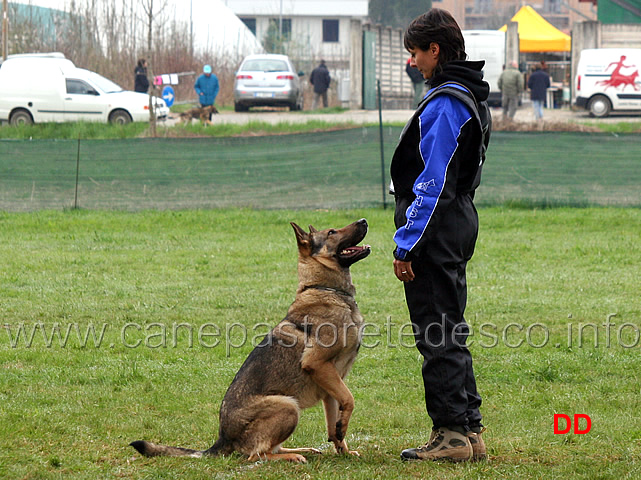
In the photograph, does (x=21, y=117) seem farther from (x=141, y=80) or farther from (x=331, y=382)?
(x=331, y=382)

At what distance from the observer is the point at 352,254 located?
4887 mm

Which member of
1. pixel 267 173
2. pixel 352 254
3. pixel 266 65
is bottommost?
pixel 267 173

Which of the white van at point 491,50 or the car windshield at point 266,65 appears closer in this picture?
the car windshield at point 266,65

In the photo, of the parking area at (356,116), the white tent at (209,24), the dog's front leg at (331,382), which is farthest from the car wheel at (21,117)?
the dog's front leg at (331,382)

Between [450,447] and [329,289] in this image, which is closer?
[450,447]

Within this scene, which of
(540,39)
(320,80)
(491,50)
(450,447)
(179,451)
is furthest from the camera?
(540,39)

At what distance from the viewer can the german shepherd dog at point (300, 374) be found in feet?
14.5

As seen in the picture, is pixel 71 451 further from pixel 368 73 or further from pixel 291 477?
pixel 368 73

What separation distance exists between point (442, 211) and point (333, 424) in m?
1.45

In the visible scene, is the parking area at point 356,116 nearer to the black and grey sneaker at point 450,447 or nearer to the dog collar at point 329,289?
the dog collar at point 329,289

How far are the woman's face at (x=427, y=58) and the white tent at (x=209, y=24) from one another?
33.4m

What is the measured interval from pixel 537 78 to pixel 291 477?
80.8 feet

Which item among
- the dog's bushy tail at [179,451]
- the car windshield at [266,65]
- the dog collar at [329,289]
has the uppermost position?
the car windshield at [266,65]

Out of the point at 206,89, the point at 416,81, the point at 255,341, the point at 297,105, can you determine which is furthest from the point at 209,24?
the point at 255,341
